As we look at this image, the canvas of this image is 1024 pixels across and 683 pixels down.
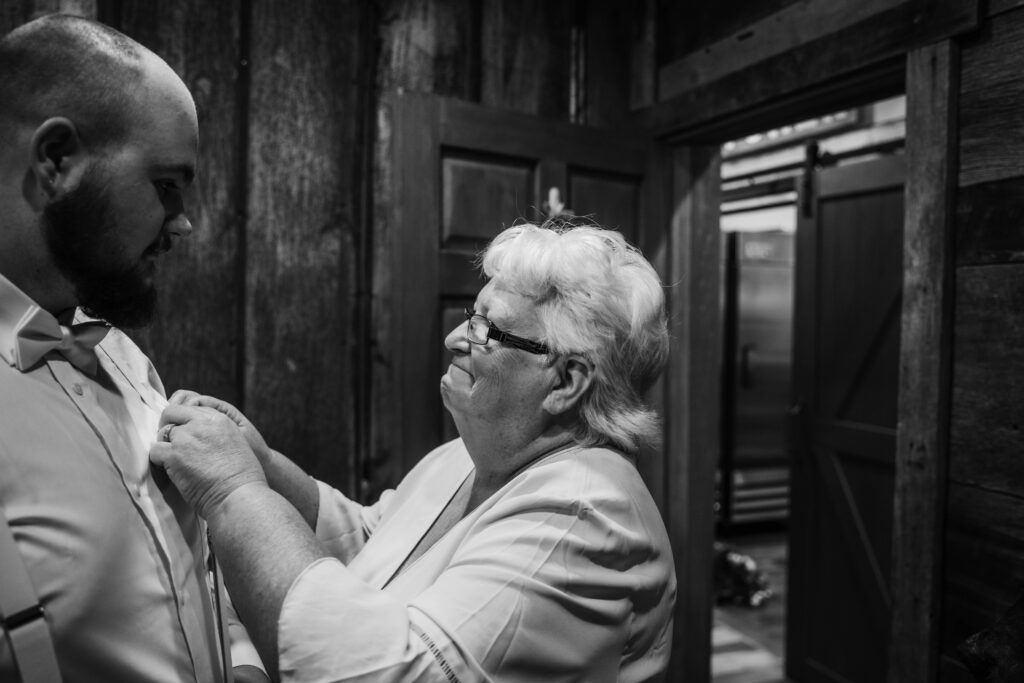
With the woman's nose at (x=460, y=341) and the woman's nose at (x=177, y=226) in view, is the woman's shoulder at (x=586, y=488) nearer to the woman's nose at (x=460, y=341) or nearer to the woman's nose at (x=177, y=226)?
the woman's nose at (x=460, y=341)

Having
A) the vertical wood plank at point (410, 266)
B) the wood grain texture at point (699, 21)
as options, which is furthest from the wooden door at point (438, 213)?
the wood grain texture at point (699, 21)

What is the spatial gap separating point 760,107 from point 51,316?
2085 millimetres

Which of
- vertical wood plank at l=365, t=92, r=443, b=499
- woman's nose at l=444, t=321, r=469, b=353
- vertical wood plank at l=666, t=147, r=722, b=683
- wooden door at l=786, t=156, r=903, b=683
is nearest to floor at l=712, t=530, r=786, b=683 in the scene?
wooden door at l=786, t=156, r=903, b=683

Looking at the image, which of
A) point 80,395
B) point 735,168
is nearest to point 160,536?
point 80,395

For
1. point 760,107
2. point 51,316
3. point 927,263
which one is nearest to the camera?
→ point 51,316

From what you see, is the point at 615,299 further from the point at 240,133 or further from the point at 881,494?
the point at 881,494

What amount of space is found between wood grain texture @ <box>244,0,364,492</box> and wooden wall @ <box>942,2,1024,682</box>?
1.70m

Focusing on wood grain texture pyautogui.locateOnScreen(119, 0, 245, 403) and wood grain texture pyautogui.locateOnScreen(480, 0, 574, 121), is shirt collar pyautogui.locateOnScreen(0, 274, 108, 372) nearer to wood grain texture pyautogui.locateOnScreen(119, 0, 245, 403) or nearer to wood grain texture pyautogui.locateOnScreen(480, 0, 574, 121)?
wood grain texture pyautogui.locateOnScreen(119, 0, 245, 403)

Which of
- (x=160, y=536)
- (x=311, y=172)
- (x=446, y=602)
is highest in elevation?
(x=311, y=172)

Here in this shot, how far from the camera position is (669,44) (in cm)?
273

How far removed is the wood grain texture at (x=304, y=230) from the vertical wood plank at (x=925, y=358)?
1.59m

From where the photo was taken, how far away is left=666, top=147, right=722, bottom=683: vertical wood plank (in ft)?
9.27

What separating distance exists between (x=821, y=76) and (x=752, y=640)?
9.84 ft

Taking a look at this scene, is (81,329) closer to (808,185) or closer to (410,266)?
(410,266)
